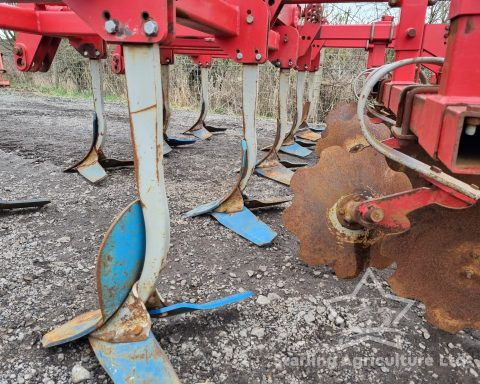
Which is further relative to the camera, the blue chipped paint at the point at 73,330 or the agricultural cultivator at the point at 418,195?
the blue chipped paint at the point at 73,330

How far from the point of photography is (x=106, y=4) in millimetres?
890

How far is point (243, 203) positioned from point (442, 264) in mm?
1185

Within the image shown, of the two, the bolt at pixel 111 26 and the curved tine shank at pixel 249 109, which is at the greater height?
the bolt at pixel 111 26

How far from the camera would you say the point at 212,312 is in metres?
1.39

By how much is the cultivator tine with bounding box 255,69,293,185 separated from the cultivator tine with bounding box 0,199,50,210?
155cm

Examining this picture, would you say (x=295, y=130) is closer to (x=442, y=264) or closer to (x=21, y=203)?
(x=21, y=203)

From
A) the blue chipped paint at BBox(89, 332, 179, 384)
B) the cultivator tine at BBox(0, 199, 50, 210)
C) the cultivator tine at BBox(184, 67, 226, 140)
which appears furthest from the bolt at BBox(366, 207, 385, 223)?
the cultivator tine at BBox(184, 67, 226, 140)

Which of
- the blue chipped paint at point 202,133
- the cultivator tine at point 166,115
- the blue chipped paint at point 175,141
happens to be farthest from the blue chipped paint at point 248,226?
the blue chipped paint at point 202,133

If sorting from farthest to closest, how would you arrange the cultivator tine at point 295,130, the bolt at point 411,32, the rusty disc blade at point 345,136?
the cultivator tine at point 295,130, the rusty disc blade at point 345,136, the bolt at point 411,32

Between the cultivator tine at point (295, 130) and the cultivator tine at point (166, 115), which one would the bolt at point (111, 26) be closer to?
the cultivator tine at point (166, 115)

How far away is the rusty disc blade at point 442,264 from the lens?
124cm

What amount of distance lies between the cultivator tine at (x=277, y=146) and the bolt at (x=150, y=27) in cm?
202

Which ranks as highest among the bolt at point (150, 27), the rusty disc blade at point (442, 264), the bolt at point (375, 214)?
the bolt at point (150, 27)

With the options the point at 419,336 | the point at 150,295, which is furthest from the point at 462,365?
the point at 150,295
